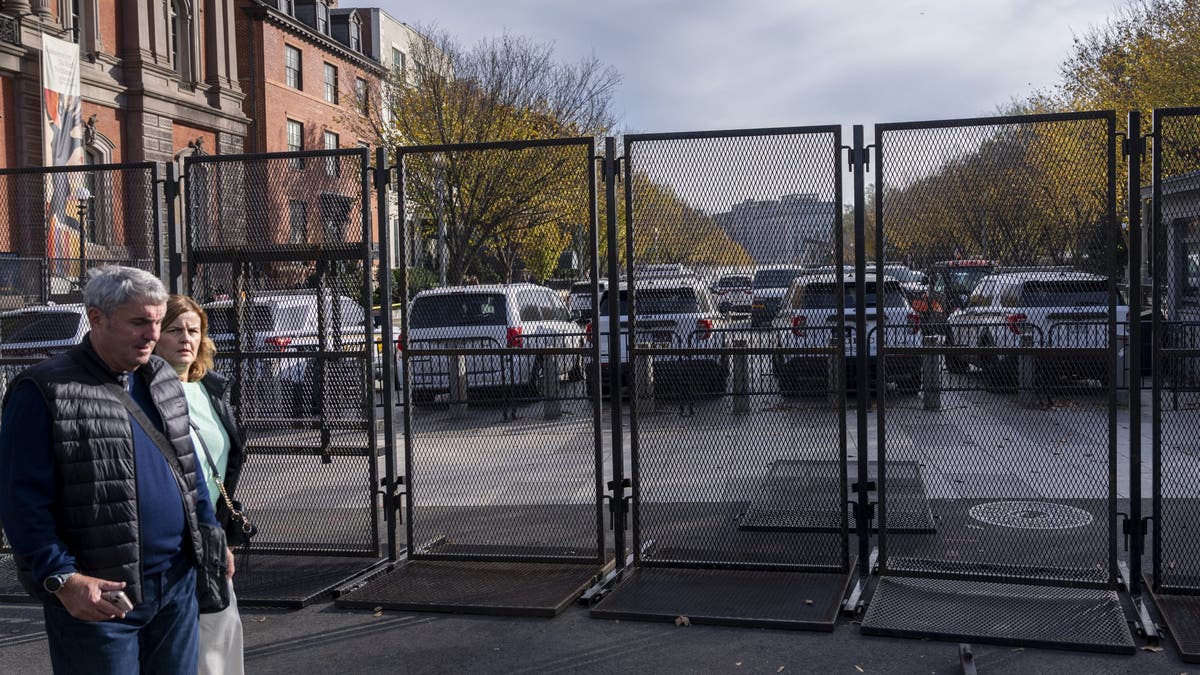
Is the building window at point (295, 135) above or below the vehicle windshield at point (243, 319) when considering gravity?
above

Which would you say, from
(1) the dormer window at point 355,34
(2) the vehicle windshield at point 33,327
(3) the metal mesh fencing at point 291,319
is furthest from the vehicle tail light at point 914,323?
(1) the dormer window at point 355,34

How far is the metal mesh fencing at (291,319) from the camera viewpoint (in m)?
7.69

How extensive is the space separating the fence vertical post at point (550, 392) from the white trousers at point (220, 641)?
3.49 metres

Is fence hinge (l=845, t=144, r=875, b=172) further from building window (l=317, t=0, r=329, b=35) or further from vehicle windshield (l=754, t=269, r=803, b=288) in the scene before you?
building window (l=317, t=0, r=329, b=35)

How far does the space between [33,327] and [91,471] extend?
5.51m

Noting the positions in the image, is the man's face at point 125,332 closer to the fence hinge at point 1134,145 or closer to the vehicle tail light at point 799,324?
the vehicle tail light at point 799,324

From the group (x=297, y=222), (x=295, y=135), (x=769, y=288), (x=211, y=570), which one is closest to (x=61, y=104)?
(x=295, y=135)

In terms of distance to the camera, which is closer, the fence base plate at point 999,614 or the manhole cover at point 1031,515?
the fence base plate at point 999,614

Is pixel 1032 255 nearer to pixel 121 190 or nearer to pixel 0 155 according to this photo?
pixel 121 190

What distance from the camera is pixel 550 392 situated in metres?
7.88

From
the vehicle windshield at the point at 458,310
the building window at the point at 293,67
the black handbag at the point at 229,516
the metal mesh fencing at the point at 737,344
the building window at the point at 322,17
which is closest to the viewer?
the black handbag at the point at 229,516

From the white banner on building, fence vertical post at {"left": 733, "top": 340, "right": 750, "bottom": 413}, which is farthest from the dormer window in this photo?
fence vertical post at {"left": 733, "top": 340, "right": 750, "bottom": 413}

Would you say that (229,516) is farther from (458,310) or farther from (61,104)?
(61,104)

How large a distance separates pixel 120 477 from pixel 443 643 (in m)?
2.83
